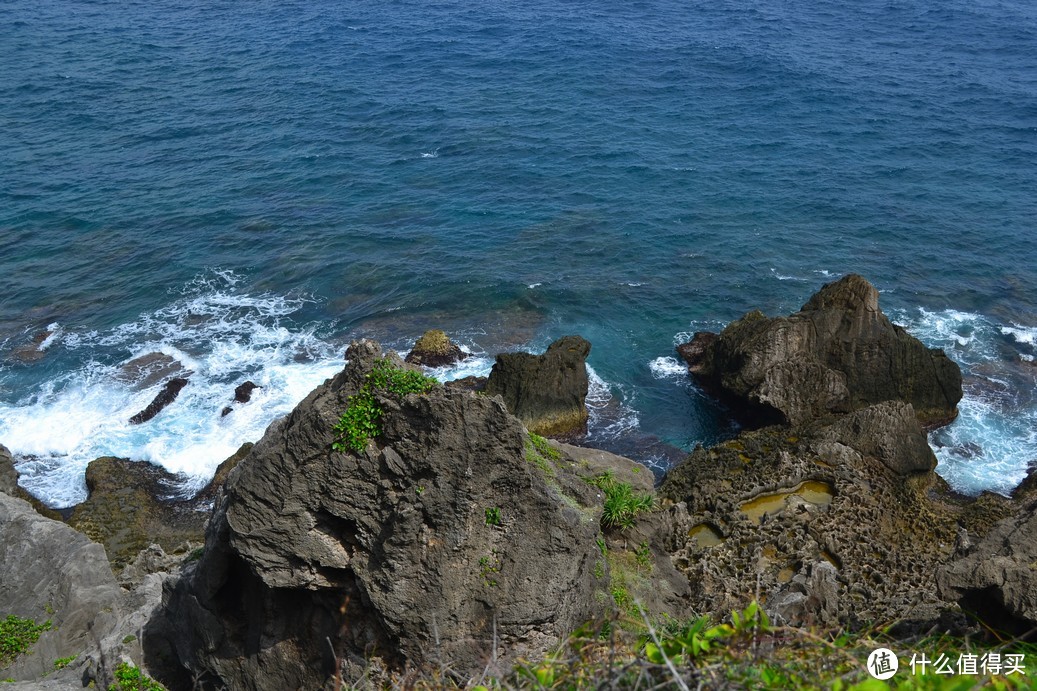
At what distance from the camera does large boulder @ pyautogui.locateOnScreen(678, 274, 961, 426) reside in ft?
121

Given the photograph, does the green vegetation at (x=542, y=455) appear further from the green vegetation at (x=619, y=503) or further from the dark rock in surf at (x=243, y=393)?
the dark rock in surf at (x=243, y=393)

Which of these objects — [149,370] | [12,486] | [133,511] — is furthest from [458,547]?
[149,370]

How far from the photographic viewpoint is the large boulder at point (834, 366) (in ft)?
121

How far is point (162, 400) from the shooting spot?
133ft

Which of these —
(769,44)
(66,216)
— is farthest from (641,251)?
(769,44)

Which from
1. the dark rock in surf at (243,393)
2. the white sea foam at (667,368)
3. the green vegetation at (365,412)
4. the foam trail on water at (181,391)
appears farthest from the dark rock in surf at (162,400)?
the green vegetation at (365,412)

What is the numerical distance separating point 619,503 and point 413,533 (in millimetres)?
7201

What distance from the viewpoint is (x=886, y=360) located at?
126 feet

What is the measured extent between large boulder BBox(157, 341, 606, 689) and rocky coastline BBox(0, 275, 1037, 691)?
0.14 ft

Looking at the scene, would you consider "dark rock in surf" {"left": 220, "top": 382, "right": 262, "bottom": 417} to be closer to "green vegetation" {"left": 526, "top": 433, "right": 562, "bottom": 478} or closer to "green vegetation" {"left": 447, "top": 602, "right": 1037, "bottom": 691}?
"green vegetation" {"left": 526, "top": 433, "right": 562, "bottom": 478}

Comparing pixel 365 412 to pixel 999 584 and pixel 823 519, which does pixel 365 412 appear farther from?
pixel 823 519

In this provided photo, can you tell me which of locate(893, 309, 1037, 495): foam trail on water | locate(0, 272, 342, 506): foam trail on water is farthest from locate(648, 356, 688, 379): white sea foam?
locate(0, 272, 342, 506): foam trail on water

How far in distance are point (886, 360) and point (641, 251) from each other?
18.1m

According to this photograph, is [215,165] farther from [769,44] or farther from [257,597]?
[769,44]
